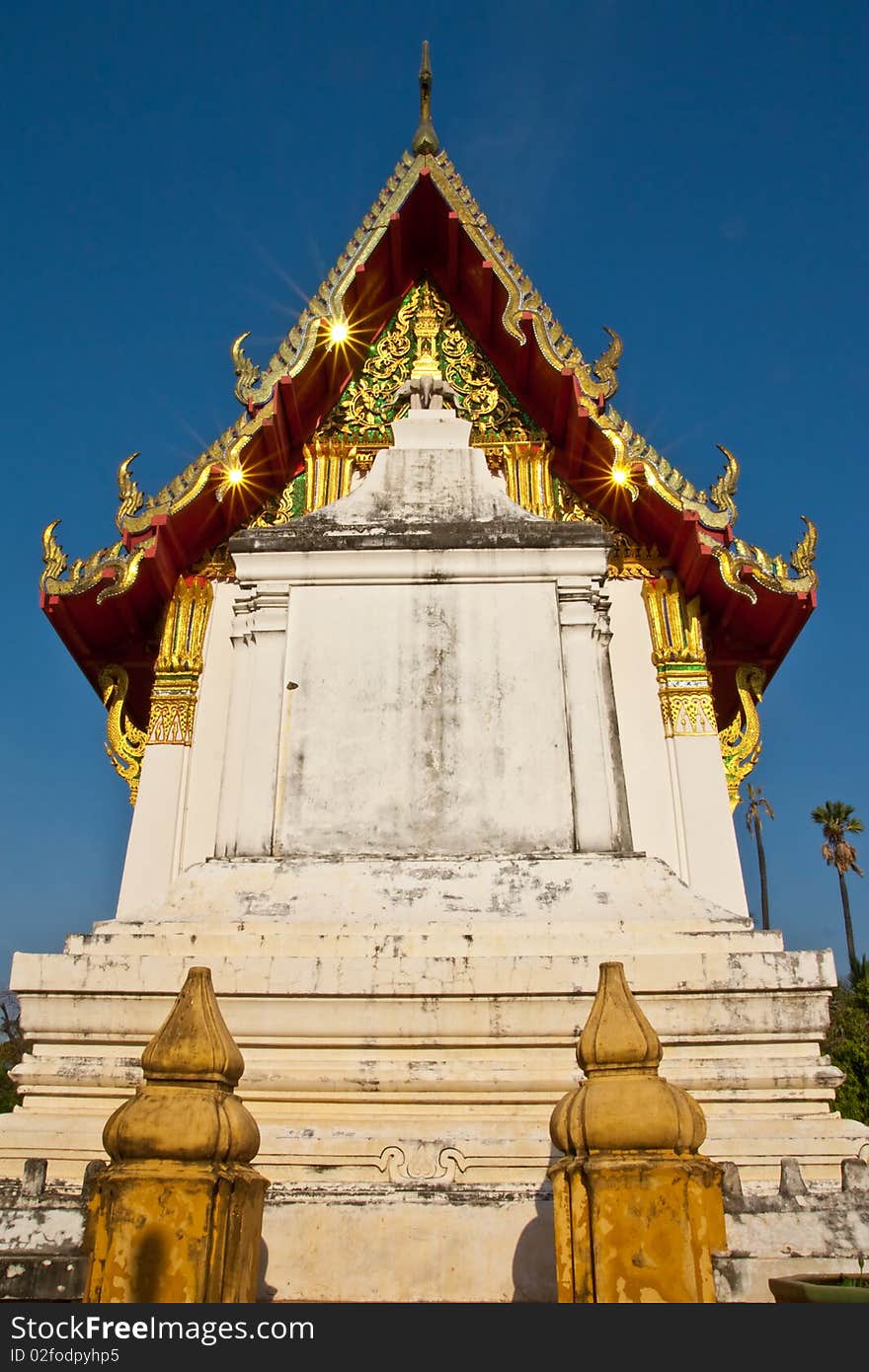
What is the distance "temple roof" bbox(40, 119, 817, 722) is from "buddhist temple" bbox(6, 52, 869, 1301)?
27 millimetres

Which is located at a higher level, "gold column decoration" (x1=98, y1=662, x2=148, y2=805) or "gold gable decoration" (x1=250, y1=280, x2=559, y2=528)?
"gold gable decoration" (x1=250, y1=280, x2=559, y2=528)

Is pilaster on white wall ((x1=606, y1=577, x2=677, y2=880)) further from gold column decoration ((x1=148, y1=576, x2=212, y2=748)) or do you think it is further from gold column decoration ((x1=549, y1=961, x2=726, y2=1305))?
gold column decoration ((x1=549, y1=961, x2=726, y2=1305))

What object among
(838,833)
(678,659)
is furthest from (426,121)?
(838,833)

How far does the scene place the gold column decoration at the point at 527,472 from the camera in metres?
8.62

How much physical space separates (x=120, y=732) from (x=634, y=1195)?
6.32 meters

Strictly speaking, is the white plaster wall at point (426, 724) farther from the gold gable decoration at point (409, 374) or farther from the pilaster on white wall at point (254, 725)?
the gold gable decoration at point (409, 374)

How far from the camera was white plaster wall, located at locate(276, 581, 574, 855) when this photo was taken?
561 centimetres

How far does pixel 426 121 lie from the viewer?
8.84 meters

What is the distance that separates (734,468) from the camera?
26.3ft

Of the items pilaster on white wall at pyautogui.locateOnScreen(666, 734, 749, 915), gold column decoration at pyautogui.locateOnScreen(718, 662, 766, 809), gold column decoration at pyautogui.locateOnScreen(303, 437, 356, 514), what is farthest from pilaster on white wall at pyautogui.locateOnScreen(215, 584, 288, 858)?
gold column decoration at pyautogui.locateOnScreen(718, 662, 766, 809)

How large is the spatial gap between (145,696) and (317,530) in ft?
10.3

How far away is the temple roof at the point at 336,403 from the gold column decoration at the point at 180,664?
174mm

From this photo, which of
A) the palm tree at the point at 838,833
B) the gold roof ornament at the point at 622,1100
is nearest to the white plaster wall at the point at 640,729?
the gold roof ornament at the point at 622,1100

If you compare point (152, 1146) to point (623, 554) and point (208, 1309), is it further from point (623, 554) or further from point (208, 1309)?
point (623, 554)
